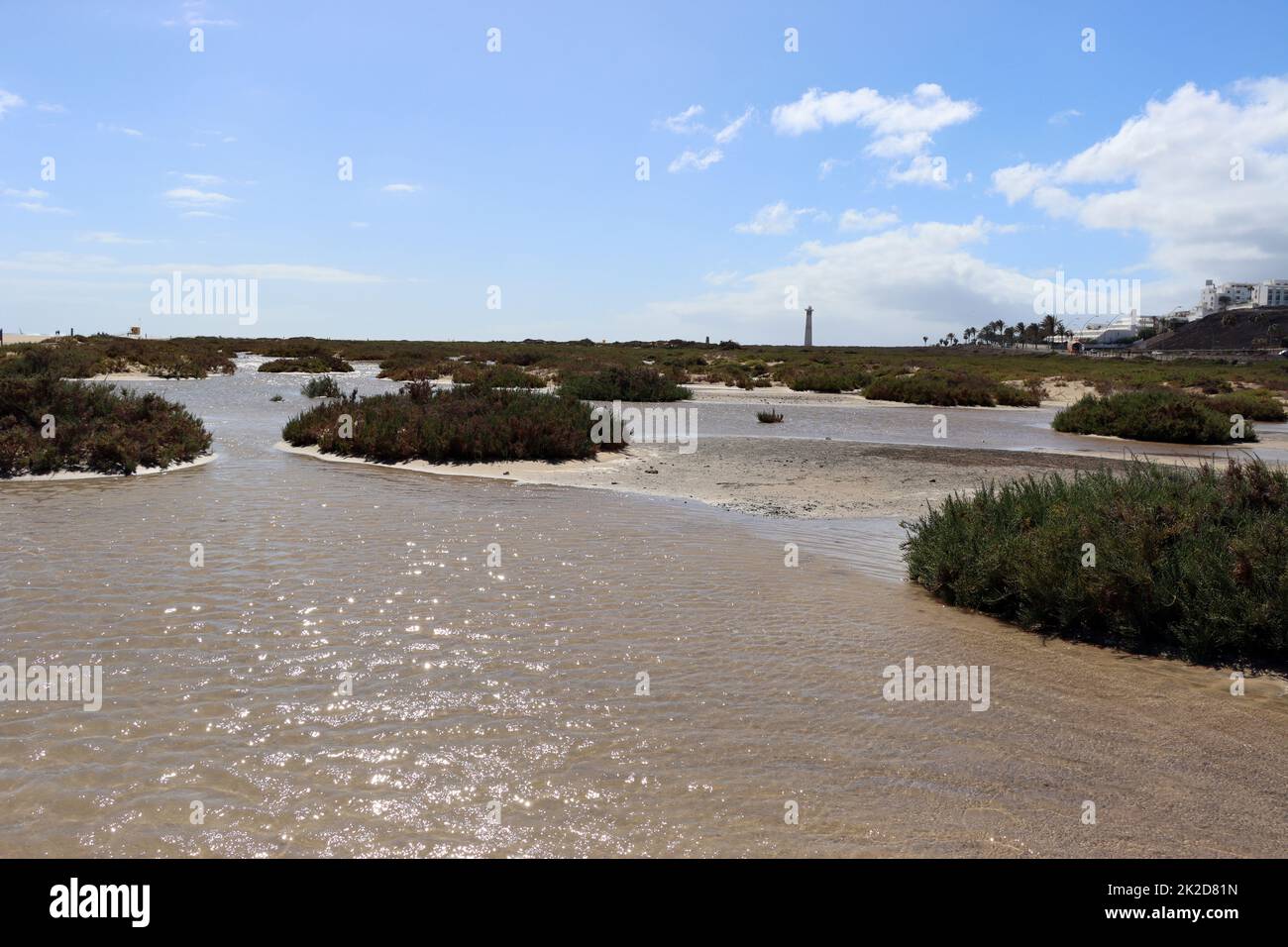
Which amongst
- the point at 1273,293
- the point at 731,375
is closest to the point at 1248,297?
the point at 1273,293


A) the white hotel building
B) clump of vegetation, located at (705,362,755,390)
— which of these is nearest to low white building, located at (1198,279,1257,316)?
the white hotel building

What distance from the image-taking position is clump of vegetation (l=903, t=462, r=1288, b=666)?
6559 millimetres

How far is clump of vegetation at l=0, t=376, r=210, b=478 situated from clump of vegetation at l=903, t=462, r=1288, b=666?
41.7 feet

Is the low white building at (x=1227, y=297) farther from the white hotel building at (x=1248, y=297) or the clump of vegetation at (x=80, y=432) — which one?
the clump of vegetation at (x=80, y=432)

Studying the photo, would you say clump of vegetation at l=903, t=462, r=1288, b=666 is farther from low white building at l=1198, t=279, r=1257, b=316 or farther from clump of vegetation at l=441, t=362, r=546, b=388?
low white building at l=1198, t=279, r=1257, b=316

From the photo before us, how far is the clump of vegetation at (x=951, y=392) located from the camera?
3659 centimetres

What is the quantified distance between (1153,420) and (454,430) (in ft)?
61.3

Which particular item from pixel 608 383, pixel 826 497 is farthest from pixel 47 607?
pixel 608 383

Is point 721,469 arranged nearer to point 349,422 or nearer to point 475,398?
point 475,398

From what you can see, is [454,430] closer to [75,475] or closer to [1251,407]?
[75,475]

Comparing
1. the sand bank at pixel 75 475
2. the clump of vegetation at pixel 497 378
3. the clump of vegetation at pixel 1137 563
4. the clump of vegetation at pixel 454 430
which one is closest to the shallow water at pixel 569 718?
the clump of vegetation at pixel 1137 563

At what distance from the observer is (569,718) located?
5.31m
